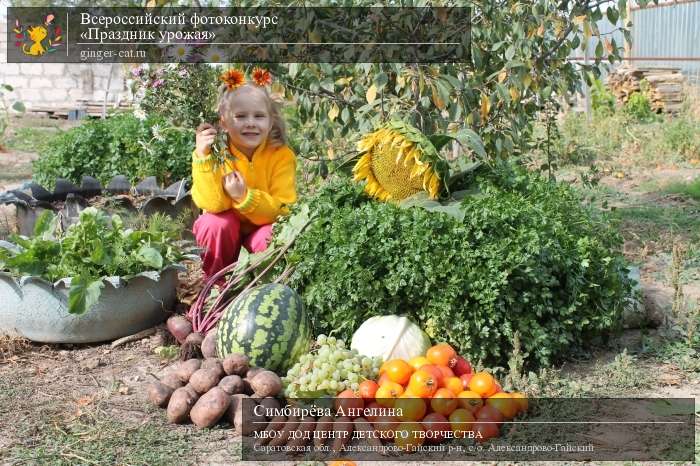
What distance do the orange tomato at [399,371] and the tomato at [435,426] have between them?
0.21m

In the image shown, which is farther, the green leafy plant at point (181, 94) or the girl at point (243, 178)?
the girl at point (243, 178)

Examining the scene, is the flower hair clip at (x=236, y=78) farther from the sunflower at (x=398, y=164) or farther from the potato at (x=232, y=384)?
the potato at (x=232, y=384)

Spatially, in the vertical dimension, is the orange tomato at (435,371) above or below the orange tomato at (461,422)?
above

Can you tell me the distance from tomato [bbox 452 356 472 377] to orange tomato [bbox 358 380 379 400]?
0.36 m

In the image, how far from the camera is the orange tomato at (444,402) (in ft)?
9.72

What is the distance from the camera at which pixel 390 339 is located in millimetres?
3434

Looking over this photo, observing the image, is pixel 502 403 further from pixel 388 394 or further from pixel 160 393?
pixel 160 393

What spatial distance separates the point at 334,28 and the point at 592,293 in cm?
227

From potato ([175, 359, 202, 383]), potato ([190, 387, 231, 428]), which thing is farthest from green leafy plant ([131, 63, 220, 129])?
potato ([190, 387, 231, 428])

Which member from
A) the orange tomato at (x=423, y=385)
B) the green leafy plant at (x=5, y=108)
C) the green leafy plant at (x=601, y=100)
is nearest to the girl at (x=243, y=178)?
the orange tomato at (x=423, y=385)

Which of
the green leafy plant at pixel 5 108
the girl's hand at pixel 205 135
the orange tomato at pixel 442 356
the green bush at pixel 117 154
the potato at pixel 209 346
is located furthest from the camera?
the green leafy plant at pixel 5 108

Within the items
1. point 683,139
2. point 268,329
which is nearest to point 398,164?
point 268,329

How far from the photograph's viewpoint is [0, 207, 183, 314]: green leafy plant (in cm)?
393

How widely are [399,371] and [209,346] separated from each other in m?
1.10
